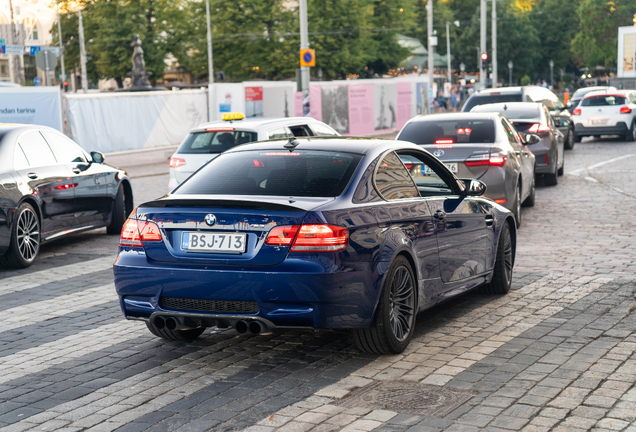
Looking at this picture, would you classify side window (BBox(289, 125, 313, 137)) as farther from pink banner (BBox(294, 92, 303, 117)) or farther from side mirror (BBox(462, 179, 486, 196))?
pink banner (BBox(294, 92, 303, 117))

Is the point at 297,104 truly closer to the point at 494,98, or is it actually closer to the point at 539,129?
the point at 494,98

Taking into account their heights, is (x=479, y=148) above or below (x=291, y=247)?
above

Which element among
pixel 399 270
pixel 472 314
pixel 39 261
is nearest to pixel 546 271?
pixel 472 314

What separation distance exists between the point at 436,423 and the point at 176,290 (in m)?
1.82

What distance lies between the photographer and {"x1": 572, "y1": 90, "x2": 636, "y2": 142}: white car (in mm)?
28859

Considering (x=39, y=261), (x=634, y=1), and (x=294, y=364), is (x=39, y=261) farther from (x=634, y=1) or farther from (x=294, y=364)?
(x=634, y=1)

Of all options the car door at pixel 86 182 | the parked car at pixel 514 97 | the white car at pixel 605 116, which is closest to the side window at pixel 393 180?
the car door at pixel 86 182

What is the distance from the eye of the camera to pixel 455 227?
22.4ft

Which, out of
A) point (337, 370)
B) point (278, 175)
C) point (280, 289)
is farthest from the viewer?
point (278, 175)

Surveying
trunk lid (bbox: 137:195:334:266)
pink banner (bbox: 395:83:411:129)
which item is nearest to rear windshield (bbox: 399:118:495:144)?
trunk lid (bbox: 137:195:334:266)

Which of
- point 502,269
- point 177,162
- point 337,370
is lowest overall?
point 337,370

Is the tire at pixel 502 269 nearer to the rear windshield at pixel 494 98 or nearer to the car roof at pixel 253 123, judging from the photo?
the car roof at pixel 253 123

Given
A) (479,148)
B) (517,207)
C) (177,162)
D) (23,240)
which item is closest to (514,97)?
(517,207)

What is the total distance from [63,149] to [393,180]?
643cm
